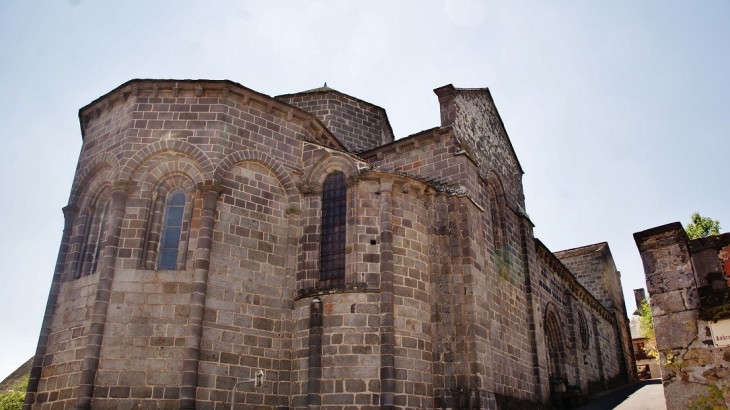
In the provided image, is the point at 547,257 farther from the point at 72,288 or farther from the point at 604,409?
the point at 72,288

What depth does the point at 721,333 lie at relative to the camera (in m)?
6.28

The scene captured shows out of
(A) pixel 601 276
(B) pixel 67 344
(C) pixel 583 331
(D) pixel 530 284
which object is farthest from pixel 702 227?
(B) pixel 67 344

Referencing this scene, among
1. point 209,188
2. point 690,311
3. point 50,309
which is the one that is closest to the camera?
point 690,311

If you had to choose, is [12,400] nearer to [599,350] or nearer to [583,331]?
[583,331]

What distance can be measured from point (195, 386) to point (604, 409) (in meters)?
13.3

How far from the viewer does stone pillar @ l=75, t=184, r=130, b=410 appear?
35.8ft

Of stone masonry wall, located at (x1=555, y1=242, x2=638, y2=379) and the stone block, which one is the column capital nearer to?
the stone block

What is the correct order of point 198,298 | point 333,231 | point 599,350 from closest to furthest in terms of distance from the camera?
point 198,298 < point 333,231 < point 599,350

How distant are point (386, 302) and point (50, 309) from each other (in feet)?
25.4

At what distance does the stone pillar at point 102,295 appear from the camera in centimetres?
1092

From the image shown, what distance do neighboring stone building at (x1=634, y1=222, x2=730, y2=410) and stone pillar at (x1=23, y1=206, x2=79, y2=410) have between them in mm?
12209

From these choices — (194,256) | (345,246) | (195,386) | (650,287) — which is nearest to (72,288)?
(194,256)

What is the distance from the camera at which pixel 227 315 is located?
39.8ft

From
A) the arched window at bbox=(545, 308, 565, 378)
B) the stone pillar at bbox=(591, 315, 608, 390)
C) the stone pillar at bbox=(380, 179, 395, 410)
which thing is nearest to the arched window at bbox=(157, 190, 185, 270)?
the stone pillar at bbox=(380, 179, 395, 410)
